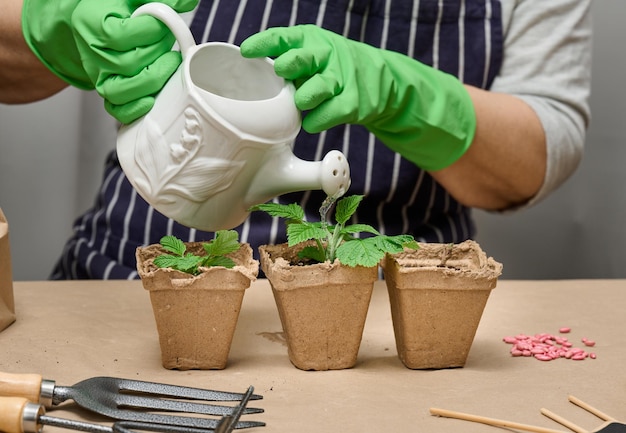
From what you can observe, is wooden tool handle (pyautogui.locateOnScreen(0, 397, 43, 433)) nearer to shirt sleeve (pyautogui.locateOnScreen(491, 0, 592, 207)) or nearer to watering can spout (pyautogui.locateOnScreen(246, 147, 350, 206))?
watering can spout (pyautogui.locateOnScreen(246, 147, 350, 206))

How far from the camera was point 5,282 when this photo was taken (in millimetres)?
1011

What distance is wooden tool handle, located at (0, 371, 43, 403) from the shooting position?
742mm

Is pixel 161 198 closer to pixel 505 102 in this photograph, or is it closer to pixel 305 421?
pixel 305 421

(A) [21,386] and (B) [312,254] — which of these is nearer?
(A) [21,386]

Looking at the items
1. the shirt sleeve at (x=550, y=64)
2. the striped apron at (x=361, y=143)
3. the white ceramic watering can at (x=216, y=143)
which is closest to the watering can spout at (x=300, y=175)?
the white ceramic watering can at (x=216, y=143)

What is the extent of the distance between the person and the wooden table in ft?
0.75

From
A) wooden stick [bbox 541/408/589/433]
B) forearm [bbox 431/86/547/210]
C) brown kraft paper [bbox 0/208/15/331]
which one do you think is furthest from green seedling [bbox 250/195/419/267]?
forearm [bbox 431/86/547/210]

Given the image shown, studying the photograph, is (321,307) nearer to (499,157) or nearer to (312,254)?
(312,254)

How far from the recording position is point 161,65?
35.9 inches

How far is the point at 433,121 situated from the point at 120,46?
0.45 metres

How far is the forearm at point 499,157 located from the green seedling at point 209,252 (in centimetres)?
54

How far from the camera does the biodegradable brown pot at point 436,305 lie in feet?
2.90

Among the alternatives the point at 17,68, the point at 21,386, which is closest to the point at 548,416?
the point at 21,386

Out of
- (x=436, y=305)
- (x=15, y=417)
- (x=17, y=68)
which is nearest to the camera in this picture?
(x=15, y=417)
